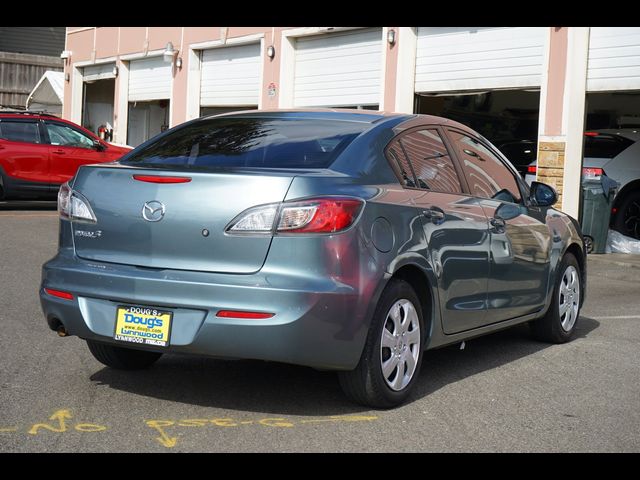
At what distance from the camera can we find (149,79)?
25.6 m

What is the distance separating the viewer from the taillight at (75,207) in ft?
17.5

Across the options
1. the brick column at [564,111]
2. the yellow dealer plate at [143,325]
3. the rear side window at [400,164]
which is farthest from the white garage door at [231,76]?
the yellow dealer plate at [143,325]

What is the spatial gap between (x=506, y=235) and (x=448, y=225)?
2.68 ft

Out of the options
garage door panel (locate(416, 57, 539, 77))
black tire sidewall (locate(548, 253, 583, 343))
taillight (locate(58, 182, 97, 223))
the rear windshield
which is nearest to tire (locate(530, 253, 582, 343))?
black tire sidewall (locate(548, 253, 583, 343))

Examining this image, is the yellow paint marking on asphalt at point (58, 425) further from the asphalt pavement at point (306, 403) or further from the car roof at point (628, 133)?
the car roof at point (628, 133)

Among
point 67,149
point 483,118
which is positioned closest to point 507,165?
point 67,149

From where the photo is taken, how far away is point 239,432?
4.81 m

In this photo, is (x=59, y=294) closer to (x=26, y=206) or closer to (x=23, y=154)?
(x=23, y=154)

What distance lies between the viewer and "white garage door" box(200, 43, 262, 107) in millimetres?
21669

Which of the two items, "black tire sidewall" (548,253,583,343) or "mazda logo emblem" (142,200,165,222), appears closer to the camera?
"mazda logo emblem" (142,200,165,222)

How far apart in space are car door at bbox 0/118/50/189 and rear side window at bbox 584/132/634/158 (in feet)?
30.1

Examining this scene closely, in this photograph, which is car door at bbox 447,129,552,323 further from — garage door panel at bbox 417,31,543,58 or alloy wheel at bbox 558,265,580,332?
garage door panel at bbox 417,31,543,58

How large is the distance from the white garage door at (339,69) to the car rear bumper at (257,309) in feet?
44.4

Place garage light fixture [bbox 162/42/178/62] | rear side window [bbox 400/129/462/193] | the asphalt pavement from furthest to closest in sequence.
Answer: garage light fixture [bbox 162/42/178/62] < rear side window [bbox 400/129/462/193] < the asphalt pavement
